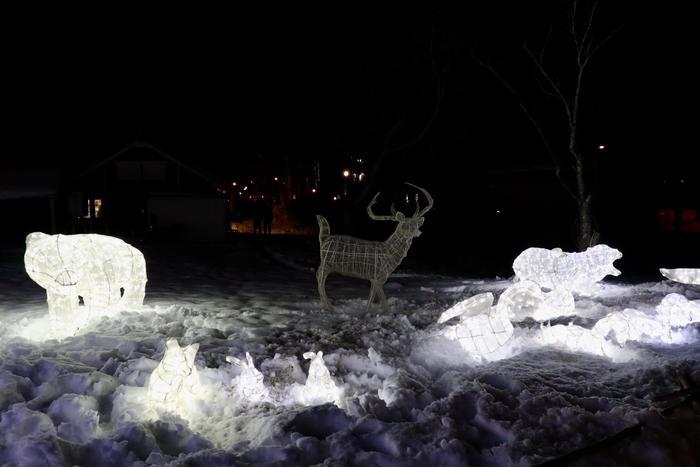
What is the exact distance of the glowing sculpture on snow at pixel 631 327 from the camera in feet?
24.6

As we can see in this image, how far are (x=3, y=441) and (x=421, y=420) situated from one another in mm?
3021

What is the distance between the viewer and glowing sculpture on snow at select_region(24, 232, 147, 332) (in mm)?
7719

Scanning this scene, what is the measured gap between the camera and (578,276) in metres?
10.9

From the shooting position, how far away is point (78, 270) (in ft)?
25.9

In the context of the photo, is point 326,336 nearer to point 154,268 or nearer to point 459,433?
point 459,433

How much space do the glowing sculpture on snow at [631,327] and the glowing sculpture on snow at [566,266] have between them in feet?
8.81

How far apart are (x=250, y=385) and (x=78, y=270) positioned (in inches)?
134

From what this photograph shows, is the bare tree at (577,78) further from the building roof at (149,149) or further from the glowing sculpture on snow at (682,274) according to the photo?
the building roof at (149,149)

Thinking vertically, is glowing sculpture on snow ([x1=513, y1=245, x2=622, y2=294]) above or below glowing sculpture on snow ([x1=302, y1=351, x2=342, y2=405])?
above

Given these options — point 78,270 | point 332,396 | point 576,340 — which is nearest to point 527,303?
point 576,340

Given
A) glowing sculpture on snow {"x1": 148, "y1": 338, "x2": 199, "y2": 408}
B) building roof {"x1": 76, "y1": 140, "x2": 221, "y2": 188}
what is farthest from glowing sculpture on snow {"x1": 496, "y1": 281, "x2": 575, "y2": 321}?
building roof {"x1": 76, "y1": 140, "x2": 221, "y2": 188}

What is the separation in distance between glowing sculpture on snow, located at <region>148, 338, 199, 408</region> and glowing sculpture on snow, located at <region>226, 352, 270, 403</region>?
0.44 m

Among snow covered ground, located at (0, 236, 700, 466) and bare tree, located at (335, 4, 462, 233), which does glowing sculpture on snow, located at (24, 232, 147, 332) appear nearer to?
snow covered ground, located at (0, 236, 700, 466)

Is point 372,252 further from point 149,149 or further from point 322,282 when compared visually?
point 149,149
